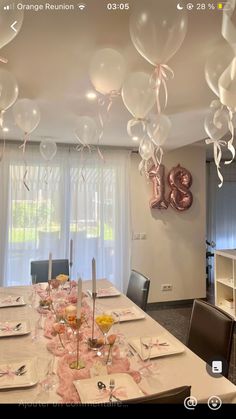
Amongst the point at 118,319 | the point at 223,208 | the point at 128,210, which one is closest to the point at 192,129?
the point at 128,210

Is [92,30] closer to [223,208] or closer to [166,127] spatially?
[166,127]

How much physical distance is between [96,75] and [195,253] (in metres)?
3.29

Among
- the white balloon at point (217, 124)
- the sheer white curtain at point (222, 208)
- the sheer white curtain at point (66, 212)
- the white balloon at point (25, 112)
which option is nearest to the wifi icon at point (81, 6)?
the white balloon at point (25, 112)

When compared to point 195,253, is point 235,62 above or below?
above

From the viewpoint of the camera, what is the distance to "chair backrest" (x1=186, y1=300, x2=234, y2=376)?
58.0 inches

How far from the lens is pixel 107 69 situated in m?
1.50

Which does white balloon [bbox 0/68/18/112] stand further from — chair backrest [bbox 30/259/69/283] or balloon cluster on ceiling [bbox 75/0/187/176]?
chair backrest [bbox 30/259/69/283]

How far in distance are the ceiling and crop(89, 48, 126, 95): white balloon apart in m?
0.06

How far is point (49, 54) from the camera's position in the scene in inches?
61.4

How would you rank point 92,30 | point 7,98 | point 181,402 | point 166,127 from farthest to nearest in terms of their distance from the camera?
1. point 166,127
2. point 7,98
3. point 92,30
4. point 181,402

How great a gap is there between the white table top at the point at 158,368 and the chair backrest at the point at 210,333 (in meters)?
0.21

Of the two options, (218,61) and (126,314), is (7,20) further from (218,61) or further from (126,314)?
(126,314)

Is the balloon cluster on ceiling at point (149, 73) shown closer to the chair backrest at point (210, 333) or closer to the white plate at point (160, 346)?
the chair backrest at point (210, 333)

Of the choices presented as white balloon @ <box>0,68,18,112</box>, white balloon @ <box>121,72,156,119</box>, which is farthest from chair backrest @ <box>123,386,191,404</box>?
white balloon @ <box>0,68,18,112</box>
